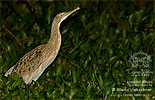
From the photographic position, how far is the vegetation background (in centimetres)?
568

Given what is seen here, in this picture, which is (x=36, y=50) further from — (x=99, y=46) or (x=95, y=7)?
(x=95, y=7)

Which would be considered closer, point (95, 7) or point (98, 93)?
point (98, 93)

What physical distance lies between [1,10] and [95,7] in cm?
236

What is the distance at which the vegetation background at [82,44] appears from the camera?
5.68 metres

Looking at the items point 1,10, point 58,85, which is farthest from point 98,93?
point 1,10

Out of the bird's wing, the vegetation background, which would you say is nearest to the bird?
the bird's wing

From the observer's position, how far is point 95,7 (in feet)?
28.6
